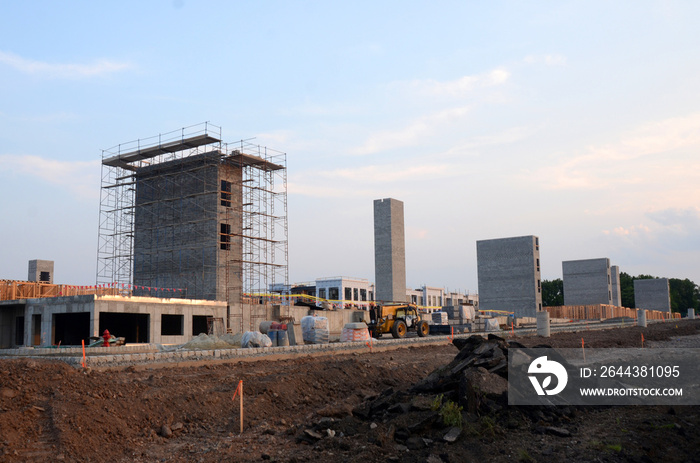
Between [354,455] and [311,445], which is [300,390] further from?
[354,455]

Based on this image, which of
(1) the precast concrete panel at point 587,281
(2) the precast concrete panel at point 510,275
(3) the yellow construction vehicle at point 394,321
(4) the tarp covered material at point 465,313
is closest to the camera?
(3) the yellow construction vehicle at point 394,321

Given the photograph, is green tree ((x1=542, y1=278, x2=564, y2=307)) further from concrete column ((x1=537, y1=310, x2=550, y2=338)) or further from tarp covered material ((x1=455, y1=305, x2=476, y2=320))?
concrete column ((x1=537, y1=310, x2=550, y2=338))

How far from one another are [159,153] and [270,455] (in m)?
37.9

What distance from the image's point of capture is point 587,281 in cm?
7531

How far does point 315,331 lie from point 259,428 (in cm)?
1880

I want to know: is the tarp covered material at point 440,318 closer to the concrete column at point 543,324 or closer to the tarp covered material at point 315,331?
the concrete column at point 543,324

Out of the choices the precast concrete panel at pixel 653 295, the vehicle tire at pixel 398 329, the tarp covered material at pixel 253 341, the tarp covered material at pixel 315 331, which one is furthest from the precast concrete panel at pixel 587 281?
the tarp covered material at pixel 253 341

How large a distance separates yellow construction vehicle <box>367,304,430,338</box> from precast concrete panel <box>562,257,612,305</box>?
165 feet

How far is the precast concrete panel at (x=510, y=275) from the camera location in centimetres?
6381

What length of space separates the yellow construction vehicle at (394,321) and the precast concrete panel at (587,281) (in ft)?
165

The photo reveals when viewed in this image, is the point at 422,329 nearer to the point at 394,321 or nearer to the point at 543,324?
the point at 394,321

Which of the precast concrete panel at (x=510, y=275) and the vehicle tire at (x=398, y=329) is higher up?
the precast concrete panel at (x=510, y=275)

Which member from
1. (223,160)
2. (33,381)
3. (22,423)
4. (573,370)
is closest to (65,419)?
(22,423)

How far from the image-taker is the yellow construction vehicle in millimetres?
29844
